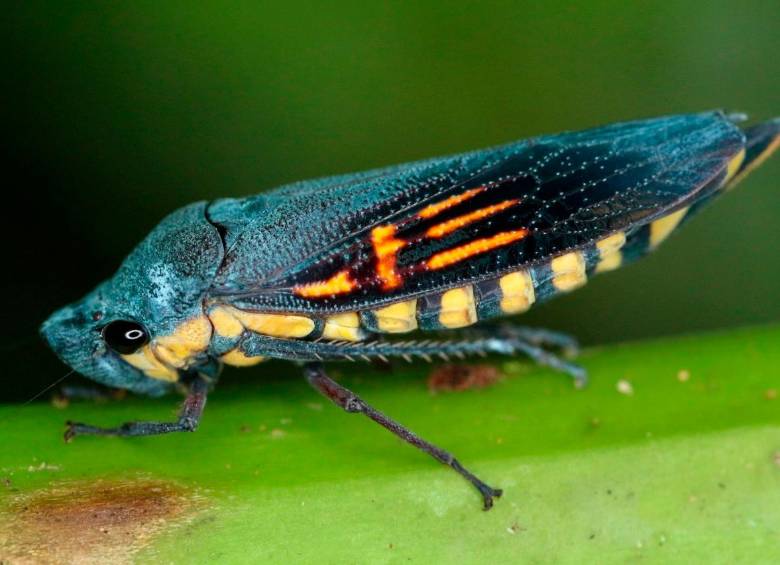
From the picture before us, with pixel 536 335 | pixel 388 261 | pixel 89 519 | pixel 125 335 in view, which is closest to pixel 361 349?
pixel 388 261

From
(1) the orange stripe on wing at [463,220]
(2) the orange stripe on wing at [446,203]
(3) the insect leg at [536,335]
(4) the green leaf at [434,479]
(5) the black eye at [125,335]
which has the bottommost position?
(3) the insect leg at [536,335]

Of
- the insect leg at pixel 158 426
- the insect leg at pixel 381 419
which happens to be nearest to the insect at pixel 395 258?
the insect leg at pixel 381 419

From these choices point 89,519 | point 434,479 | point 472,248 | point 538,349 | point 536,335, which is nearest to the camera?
point 89,519

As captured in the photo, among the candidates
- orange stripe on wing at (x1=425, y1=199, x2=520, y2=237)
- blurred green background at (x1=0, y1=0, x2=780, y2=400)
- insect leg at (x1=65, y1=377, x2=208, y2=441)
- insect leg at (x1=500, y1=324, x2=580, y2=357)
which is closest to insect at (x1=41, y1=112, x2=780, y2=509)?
orange stripe on wing at (x1=425, y1=199, x2=520, y2=237)

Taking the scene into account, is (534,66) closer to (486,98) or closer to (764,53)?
(486,98)

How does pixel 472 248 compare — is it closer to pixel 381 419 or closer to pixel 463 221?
pixel 463 221

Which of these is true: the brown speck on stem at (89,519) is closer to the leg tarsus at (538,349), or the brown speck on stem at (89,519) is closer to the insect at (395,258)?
the insect at (395,258)

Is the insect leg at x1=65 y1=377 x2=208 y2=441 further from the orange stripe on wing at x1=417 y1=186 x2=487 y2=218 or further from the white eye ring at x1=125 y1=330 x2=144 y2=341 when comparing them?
the orange stripe on wing at x1=417 y1=186 x2=487 y2=218
